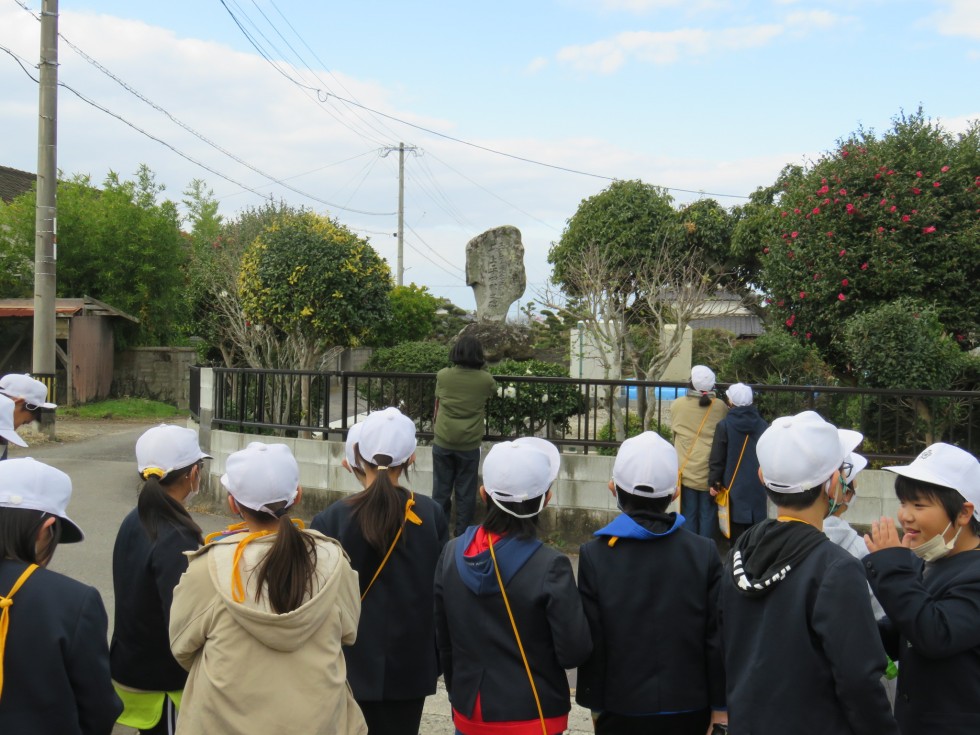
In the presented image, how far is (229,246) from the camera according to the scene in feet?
68.5

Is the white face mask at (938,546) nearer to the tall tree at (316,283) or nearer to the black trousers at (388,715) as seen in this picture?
the black trousers at (388,715)

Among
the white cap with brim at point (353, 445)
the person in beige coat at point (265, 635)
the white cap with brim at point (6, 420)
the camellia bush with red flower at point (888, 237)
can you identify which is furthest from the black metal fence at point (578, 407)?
the person in beige coat at point (265, 635)

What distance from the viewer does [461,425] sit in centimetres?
746

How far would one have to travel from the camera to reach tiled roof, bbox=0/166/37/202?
1125 inches

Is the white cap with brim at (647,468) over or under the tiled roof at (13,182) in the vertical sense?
under

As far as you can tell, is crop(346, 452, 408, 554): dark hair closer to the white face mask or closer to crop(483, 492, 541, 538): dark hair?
crop(483, 492, 541, 538): dark hair

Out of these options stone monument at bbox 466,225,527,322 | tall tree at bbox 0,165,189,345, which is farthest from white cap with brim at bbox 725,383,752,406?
tall tree at bbox 0,165,189,345

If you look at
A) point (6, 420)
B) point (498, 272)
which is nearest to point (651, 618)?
point (6, 420)

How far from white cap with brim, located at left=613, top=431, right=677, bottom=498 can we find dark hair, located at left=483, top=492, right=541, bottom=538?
0.31 metres

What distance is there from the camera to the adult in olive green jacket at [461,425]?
294 inches

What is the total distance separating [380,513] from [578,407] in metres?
5.41

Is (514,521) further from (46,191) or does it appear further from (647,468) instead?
(46,191)

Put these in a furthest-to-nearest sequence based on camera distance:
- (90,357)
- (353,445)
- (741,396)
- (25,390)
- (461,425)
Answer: (90,357) → (461,425) → (741,396) → (25,390) → (353,445)

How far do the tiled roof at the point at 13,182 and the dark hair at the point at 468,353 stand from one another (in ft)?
83.5
